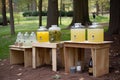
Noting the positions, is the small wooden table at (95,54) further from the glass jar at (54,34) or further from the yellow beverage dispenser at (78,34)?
the glass jar at (54,34)

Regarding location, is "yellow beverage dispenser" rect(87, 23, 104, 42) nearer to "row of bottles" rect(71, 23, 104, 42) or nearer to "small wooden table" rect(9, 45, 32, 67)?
"row of bottles" rect(71, 23, 104, 42)

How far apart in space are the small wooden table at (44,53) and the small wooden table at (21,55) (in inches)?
10.6

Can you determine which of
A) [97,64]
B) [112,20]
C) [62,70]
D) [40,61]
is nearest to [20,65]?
[40,61]

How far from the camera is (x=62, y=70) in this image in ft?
21.4

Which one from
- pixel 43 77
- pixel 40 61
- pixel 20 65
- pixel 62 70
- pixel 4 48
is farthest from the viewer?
pixel 4 48

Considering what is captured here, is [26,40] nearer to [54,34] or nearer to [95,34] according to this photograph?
[54,34]

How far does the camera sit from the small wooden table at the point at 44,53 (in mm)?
6352

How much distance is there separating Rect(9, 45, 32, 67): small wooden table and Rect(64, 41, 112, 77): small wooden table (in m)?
1.22

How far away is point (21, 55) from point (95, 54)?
2761 mm

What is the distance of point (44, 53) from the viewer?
7246 millimetres

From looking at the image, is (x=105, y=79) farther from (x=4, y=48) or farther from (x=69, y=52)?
(x=4, y=48)

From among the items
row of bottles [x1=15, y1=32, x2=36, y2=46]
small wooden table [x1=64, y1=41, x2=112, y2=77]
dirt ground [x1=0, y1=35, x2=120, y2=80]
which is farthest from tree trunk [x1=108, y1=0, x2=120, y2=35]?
small wooden table [x1=64, y1=41, x2=112, y2=77]

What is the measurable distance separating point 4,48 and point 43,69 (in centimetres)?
458

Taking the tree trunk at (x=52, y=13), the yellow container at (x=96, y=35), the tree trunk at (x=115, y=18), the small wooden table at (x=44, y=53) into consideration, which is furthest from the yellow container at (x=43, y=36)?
the tree trunk at (x=52, y=13)
